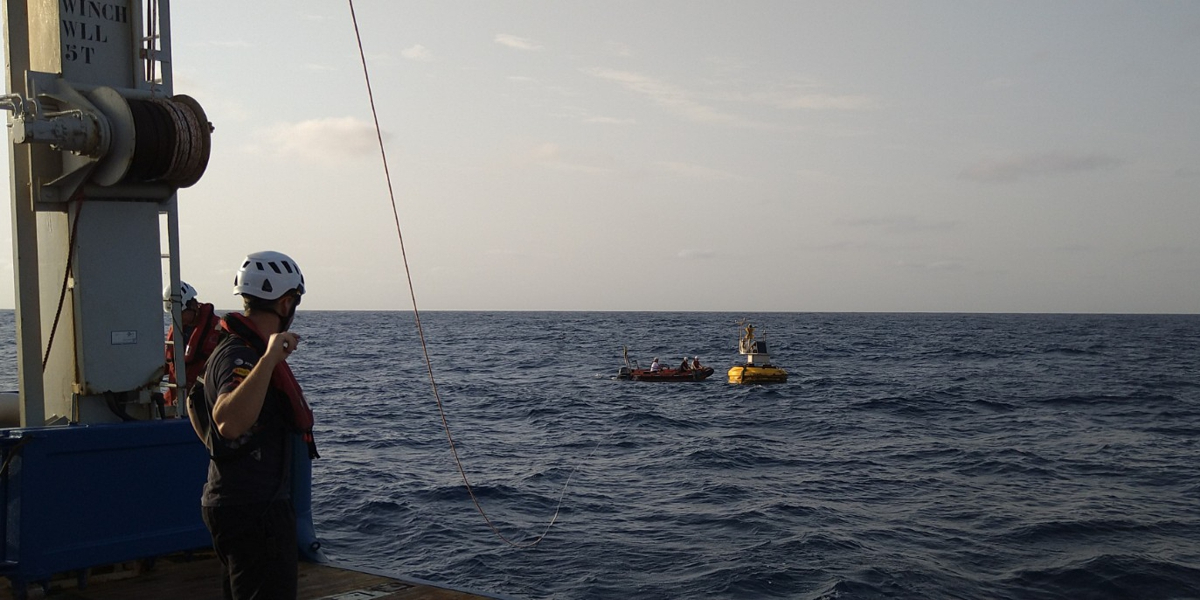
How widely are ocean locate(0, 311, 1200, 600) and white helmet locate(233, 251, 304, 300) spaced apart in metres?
7.47

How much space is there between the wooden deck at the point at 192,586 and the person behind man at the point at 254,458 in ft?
7.36

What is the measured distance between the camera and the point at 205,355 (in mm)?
7738

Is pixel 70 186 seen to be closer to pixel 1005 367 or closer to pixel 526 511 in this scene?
pixel 526 511

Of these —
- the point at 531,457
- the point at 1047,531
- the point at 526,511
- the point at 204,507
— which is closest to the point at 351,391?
the point at 531,457

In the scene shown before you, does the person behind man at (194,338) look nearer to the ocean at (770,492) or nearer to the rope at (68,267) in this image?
the rope at (68,267)

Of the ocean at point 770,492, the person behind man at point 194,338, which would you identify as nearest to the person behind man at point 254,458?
the person behind man at point 194,338

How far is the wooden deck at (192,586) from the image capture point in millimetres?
6062

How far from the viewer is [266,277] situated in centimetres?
402

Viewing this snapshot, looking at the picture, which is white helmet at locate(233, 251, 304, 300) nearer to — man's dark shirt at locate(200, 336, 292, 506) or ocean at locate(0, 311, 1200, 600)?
man's dark shirt at locate(200, 336, 292, 506)

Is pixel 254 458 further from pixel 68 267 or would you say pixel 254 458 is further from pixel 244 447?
pixel 68 267

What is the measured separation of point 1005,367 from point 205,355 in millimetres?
57565

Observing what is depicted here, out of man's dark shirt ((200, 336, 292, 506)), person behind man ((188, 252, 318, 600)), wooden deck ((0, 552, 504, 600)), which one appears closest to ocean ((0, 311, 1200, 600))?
wooden deck ((0, 552, 504, 600))

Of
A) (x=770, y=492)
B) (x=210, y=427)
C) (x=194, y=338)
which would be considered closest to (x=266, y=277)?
(x=210, y=427)

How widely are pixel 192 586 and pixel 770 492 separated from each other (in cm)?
1290
